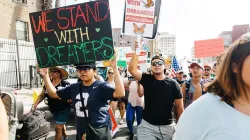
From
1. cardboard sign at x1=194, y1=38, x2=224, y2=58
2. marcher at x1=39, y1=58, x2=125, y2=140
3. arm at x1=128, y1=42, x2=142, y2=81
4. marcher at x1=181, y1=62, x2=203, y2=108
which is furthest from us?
cardboard sign at x1=194, y1=38, x2=224, y2=58

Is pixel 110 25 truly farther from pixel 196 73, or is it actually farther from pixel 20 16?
pixel 20 16

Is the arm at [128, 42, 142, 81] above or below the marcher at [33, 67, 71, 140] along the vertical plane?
above

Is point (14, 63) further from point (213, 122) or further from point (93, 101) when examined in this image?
point (213, 122)

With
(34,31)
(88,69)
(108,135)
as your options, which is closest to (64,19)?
(34,31)

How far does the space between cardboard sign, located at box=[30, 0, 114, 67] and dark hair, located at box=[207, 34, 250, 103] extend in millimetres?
1913

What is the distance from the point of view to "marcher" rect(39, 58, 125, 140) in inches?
120

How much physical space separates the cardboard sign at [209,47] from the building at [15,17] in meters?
13.7

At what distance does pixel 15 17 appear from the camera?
18.0m

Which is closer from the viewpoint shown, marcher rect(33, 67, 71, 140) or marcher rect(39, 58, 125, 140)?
marcher rect(39, 58, 125, 140)

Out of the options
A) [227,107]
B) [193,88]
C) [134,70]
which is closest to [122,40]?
[193,88]

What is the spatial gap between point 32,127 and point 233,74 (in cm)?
299

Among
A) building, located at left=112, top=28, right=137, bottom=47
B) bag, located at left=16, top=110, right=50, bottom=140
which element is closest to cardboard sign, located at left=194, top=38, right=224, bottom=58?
bag, located at left=16, top=110, right=50, bottom=140

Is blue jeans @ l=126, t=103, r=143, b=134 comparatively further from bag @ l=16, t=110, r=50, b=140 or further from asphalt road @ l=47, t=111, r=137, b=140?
bag @ l=16, t=110, r=50, b=140

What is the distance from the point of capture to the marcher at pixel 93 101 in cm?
304
